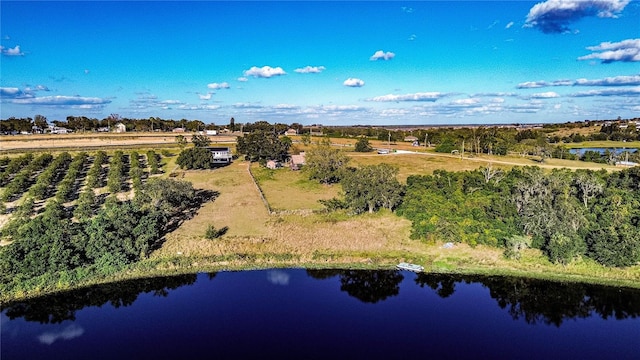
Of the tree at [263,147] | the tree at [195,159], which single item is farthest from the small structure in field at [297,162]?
the tree at [195,159]

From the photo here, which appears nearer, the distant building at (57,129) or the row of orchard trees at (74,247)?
the row of orchard trees at (74,247)

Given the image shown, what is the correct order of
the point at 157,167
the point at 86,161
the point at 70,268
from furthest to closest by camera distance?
the point at 86,161 < the point at 157,167 < the point at 70,268

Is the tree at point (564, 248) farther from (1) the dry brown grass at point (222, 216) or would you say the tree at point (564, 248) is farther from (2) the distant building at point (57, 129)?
(2) the distant building at point (57, 129)

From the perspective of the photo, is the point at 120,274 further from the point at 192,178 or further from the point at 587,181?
the point at 587,181

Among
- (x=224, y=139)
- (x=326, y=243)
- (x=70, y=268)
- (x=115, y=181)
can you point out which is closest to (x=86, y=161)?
(x=115, y=181)

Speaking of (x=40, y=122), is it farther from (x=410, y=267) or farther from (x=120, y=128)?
(x=410, y=267)
